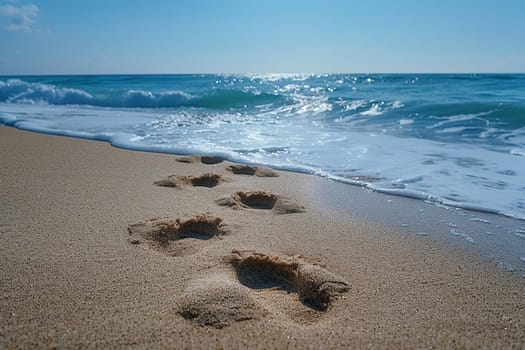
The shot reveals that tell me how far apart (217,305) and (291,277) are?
0.39 metres

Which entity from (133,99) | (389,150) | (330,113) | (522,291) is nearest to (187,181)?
(522,291)

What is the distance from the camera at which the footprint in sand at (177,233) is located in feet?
6.07

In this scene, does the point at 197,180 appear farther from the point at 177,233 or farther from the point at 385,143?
the point at 385,143

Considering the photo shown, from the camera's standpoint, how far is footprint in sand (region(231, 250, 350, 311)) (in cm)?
148

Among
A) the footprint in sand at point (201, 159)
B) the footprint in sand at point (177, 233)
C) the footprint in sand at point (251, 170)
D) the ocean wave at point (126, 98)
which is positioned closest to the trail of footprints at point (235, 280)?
the footprint in sand at point (177, 233)

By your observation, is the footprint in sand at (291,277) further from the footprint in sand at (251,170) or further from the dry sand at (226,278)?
the footprint in sand at (251,170)

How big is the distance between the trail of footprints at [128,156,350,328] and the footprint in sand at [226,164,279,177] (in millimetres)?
852

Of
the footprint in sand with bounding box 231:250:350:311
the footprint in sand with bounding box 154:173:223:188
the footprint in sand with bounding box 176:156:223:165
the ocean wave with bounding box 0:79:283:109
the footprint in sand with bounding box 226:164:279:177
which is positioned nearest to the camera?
the footprint in sand with bounding box 231:250:350:311

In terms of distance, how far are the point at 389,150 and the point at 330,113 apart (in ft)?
14.2

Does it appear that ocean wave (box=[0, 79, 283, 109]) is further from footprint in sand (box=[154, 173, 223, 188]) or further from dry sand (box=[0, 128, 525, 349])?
dry sand (box=[0, 128, 525, 349])

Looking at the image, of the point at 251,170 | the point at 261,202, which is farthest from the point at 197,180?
the point at 261,202

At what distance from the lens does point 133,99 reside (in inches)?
468

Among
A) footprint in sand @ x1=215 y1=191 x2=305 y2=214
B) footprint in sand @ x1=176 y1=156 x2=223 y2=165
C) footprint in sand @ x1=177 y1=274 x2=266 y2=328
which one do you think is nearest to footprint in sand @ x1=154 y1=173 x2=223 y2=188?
footprint in sand @ x1=215 y1=191 x2=305 y2=214

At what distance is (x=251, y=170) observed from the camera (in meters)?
3.32
